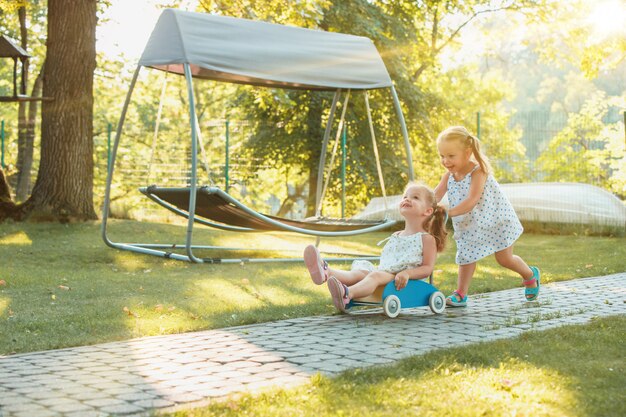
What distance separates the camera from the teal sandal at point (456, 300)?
5340 mm

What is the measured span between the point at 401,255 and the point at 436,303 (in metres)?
0.35

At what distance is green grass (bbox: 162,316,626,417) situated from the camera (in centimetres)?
281

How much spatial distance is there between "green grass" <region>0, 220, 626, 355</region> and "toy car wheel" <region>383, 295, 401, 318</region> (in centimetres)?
53

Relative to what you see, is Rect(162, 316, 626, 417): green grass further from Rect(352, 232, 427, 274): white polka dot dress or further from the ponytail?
the ponytail

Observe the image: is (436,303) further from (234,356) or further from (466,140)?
(234,356)

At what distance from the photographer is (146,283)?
6.51 meters

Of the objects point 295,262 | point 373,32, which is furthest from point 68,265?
point 373,32

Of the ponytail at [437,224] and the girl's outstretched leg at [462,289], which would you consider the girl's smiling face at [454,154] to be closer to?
the ponytail at [437,224]

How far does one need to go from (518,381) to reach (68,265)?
542 cm

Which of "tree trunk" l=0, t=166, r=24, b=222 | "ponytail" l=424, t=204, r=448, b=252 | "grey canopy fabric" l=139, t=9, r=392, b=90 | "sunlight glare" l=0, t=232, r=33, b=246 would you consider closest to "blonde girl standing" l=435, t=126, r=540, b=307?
"ponytail" l=424, t=204, r=448, b=252

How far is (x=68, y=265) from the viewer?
25.5 feet

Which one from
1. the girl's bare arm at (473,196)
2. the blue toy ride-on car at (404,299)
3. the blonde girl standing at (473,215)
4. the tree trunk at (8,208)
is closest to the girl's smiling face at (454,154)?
the blonde girl standing at (473,215)

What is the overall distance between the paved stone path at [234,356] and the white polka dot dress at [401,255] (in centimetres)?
30

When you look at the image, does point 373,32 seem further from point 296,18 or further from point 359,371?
point 359,371
